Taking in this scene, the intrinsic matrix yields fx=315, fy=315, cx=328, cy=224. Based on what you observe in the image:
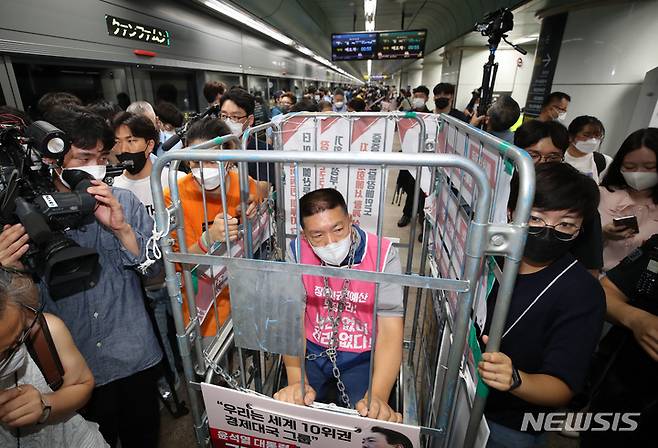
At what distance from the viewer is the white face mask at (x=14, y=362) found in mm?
901

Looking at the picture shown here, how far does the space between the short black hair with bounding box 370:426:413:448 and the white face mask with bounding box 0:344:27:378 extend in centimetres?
106

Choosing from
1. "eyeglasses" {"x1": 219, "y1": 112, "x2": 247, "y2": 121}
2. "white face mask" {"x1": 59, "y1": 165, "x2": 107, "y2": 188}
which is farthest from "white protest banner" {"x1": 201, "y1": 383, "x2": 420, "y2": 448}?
"eyeglasses" {"x1": 219, "y1": 112, "x2": 247, "y2": 121}

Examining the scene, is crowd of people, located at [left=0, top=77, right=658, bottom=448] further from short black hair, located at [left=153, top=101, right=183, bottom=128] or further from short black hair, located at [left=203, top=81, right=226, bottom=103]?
short black hair, located at [left=203, top=81, right=226, bottom=103]

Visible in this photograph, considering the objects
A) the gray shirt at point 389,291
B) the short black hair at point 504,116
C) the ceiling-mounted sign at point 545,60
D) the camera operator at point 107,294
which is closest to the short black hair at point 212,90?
the camera operator at point 107,294

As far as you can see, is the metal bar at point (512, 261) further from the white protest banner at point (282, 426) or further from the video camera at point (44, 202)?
the video camera at point (44, 202)

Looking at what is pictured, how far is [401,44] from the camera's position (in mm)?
9523

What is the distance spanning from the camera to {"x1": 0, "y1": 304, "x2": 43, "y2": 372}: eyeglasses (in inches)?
35.2

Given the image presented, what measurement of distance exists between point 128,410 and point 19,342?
87 cm

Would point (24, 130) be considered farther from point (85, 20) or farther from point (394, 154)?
point (85, 20)

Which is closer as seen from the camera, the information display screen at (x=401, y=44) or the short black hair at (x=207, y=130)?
the short black hair at (x=207, y=130)

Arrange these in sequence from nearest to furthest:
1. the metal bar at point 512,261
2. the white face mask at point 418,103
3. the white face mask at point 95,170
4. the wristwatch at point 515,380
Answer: the metal bar at point 512,261 < the wristwatch at point 515,380 < the white face mask at point 95,170 < the white face mask at point 418,103

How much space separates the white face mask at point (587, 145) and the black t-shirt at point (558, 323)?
209 cm

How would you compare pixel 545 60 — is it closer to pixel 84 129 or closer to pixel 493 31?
pixel 493 31

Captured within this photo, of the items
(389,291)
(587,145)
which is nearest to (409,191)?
(587,145)
